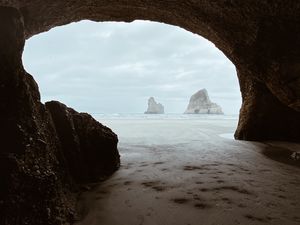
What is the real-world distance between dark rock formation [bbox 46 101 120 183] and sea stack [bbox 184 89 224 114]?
61637 millimetres

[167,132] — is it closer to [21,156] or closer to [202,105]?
[21,156]

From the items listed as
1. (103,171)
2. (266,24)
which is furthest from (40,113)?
(266,24)

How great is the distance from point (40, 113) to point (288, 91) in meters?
5.15

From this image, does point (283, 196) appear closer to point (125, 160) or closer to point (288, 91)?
point (125, 160)

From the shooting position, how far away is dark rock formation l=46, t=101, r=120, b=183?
3455 mm

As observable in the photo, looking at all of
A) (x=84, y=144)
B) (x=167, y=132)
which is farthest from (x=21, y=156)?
(x=167, y=132)

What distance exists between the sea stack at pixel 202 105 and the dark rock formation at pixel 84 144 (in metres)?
61.6

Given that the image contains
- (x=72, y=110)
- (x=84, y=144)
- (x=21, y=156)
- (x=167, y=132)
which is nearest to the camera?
(x=21, y=156)

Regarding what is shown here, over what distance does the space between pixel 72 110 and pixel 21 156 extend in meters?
2.01

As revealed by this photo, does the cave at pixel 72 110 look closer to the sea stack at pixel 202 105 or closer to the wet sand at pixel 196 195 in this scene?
the wet sand at pixel 196 195

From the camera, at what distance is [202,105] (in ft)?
219

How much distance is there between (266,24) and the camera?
499cm

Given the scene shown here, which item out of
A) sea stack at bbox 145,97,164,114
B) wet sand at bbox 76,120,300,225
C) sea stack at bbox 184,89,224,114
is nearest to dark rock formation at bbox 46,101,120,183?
wet sand at bbox 76,120,300,225

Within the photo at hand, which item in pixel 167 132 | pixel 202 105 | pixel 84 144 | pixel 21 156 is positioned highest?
pixel 202 105
